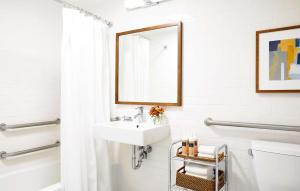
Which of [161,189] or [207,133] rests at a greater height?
[207,133]

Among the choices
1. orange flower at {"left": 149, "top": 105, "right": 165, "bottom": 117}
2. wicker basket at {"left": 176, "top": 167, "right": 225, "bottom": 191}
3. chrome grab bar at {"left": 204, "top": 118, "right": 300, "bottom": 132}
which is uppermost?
orange flower at {"left": 149, "top": 105, "right": 165, "bottom": 117}

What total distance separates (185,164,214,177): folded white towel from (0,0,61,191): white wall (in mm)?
1509

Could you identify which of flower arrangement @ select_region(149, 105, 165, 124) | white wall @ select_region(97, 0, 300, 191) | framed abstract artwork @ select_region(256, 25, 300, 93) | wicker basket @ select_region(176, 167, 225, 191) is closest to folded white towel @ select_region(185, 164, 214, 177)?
wicker basket @ select_region(176, 167, 225, 191)

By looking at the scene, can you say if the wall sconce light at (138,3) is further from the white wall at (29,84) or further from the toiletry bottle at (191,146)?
the toiletry bottle at (191,146)

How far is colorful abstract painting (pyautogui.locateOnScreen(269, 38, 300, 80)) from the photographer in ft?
4.59

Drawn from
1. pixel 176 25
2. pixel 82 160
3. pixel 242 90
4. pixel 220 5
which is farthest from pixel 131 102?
pixel 220 5

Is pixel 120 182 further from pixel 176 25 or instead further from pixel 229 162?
pixel 176 25

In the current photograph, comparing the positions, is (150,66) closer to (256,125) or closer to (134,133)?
(134,133)

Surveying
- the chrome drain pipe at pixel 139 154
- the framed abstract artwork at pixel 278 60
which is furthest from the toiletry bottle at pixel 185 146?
the framed abstract artwork at pixel 278 60

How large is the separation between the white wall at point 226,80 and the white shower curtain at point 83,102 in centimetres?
55

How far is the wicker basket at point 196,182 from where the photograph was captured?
1427mm

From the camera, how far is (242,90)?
159cm

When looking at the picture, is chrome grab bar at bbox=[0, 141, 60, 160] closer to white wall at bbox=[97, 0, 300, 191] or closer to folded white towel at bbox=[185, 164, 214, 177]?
white wall at bbox=[97, 0, 300, 191]

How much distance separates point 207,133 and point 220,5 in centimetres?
105
